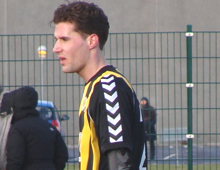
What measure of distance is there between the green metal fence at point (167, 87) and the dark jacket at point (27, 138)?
7.50 ft

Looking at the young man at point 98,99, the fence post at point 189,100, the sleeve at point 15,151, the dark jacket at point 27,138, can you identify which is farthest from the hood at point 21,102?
the fence post at point 189,100

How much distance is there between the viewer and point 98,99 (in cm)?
251

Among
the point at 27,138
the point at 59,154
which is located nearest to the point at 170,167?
the point at 59,154

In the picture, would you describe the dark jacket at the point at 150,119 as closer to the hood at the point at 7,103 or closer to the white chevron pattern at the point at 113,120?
the hood at the point at 7,103

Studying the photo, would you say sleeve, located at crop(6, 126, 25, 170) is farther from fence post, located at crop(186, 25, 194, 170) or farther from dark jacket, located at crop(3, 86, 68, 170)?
fence post, located at crop(186, 25, 194, 170)

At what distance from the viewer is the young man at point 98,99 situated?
2461 millimetres

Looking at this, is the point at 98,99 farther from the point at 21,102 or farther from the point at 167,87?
the point at 167,87

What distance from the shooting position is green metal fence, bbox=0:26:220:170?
24.8 ft

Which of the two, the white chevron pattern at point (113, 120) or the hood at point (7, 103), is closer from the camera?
the white chevron pattern at point (113, 120)

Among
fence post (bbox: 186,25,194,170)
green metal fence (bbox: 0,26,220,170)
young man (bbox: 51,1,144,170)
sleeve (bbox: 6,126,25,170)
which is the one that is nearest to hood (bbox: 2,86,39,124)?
sleeve (bbox: 6,126,25,170)

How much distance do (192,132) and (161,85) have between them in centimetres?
79

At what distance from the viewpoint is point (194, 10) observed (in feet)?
62.4

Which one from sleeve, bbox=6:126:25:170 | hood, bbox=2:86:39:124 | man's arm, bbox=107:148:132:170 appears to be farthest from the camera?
hood, bbox=2:86:39:124

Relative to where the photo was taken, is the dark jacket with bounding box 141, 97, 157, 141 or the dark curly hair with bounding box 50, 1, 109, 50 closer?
the dark curly hair with bounding box 50, 1, 109, 50
